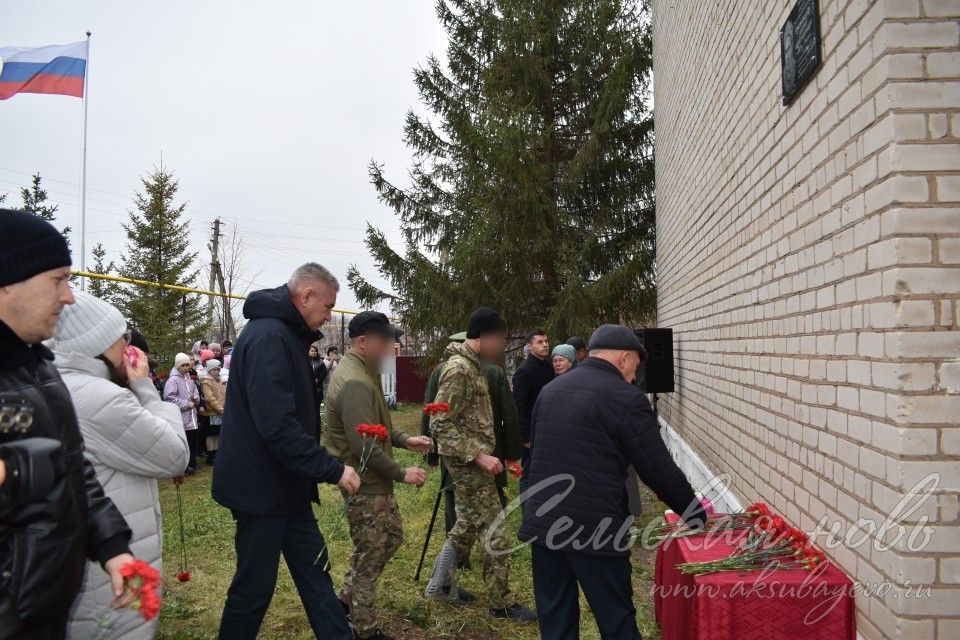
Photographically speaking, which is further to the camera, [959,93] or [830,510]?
[830,510]

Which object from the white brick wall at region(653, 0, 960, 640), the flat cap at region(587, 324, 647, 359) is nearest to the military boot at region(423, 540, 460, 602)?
the white brick wall at region(653, 0, 960, 640)

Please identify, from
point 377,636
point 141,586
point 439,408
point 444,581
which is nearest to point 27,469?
point 141,586

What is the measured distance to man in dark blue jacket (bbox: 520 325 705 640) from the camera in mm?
3320

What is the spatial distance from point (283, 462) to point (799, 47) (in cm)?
317

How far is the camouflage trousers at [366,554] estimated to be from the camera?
446 cm

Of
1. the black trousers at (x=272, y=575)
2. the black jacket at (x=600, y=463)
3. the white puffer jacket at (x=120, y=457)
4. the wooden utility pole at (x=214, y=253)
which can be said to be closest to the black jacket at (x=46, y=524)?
the white puffer jacket at (x=120, y=457)

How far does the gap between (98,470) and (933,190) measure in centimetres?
323

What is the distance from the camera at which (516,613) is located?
16.5 ft

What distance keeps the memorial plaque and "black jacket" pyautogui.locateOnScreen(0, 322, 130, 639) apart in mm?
3131

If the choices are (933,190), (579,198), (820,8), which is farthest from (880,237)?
(579,198)

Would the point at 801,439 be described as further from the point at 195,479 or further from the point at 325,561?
the point at 195,479

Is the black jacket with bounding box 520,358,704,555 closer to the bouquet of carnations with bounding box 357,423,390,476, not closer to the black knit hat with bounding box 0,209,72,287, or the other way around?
the bouquet of carnations with bounding box 357,423,390,476

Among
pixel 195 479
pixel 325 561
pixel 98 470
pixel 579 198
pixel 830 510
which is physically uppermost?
pixel 579 198

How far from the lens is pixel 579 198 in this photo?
50.1ft
